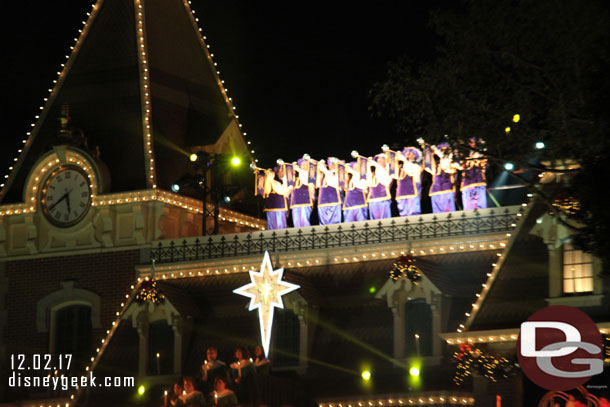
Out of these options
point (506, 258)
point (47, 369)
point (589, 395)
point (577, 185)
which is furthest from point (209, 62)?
point (577, 185)

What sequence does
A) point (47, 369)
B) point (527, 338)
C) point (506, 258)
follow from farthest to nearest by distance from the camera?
point (47, 369) → point (506, 258) → point (527, 338)

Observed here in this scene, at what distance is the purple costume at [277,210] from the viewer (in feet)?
123

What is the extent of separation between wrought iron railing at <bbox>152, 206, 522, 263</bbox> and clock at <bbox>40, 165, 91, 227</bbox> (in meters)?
2.87

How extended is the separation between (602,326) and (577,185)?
19.1 ft

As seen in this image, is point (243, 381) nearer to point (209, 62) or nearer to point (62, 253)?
point (62, 253)

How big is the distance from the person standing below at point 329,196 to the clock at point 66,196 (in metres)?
6.92

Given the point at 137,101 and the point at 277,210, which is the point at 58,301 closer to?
the point at 137,101

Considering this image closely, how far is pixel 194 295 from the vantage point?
1415 inches

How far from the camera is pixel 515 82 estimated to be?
25.2 m

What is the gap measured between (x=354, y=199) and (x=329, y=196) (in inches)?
34.6

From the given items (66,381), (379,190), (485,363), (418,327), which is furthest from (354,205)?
(66,381)

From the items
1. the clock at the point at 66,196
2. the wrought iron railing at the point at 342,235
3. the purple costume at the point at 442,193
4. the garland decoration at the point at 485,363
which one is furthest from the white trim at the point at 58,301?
the garland decoration at the point at 485,363

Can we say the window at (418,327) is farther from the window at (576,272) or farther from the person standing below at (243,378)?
the window at (576,272)

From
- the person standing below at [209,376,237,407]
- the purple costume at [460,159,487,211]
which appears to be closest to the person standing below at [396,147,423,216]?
the purple costume at [460,159,487,211]
